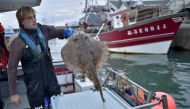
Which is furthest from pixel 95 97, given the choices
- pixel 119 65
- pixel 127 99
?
pixel 119 65

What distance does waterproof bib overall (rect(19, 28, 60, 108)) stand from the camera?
2732mm

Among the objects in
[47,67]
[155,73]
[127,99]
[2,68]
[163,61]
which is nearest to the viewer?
[47,67]

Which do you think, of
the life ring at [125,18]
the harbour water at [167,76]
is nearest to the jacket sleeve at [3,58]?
the harbour water at [167,76]

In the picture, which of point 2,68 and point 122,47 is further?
point 122,47

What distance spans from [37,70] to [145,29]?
1370 centimetres

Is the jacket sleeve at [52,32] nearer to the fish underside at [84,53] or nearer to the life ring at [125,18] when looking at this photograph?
the fish underside at [84,53]

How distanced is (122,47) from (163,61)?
173 inches

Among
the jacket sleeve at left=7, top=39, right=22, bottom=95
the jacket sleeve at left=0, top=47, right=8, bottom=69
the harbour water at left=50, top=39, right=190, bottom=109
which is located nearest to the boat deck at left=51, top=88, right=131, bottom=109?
the jacket sleeve at left=7, top=39, right=22, bottom=95

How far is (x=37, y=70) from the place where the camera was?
2.80 m

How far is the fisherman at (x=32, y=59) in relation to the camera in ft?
8.68

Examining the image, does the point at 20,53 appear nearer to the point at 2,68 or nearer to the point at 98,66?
the point at 98,66

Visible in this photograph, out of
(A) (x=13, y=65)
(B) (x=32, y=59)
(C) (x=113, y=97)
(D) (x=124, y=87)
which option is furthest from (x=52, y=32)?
(D) (x=124, y=87)

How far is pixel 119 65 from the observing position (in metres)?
14.0

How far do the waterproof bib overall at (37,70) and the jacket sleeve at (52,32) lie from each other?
16 centimetres
